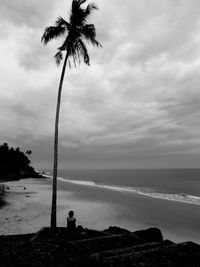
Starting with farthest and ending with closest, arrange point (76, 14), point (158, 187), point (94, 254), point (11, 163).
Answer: point (11, 163) < point (158, 187) < point (76, 14) < point (94, 254)

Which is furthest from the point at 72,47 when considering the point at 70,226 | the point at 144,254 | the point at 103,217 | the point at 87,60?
the point at 103,217

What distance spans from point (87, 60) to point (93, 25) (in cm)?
198

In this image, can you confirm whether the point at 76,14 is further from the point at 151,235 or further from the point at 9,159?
the point at 9,159

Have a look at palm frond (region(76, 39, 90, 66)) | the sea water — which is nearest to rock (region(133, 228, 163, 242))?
palm frond (region(76, 39, 90, 66))

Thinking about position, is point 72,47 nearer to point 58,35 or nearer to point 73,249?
point 58,35

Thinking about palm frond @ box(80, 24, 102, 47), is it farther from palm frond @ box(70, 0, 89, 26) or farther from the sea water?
the sea water

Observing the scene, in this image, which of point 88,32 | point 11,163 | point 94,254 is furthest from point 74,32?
point 11,163

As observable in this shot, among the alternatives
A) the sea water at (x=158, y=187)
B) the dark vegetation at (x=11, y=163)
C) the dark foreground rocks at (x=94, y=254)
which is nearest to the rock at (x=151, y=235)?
the dark foreground rocks at (x=94, y=254)

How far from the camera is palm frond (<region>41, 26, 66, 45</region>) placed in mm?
13523

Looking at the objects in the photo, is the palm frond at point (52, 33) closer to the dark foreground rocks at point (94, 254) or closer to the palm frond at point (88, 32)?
the palm frond at point (88, 32)

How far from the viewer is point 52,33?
1359 cm

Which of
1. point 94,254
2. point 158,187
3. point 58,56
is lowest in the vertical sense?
point 94,254

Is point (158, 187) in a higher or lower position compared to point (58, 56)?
lower

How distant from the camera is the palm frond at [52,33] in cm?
1352
